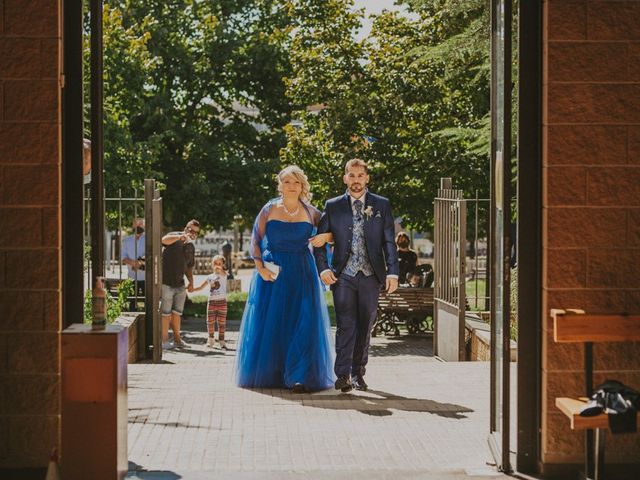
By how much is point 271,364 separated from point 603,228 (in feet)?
14.6

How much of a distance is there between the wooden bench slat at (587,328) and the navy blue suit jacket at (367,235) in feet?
12.1

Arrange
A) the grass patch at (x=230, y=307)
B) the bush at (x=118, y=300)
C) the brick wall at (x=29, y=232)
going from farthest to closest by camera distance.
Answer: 1. the grass patch at (x=230, y=307)
2. the bush at (x=118, y=300)
3. the brick wall at (x=29, y=232)

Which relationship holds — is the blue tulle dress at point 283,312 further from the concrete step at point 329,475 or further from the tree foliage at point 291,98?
the tree foliage at point 291,98

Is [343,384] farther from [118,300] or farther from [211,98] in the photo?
[211,98]

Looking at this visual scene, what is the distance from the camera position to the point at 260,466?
705 centimetres

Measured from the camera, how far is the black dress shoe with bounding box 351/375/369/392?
10359 millimetres

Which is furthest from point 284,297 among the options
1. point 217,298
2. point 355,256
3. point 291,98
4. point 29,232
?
point 291,98

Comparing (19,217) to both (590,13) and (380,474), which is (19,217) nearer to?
(380,474)

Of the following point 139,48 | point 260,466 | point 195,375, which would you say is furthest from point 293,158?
point 260,466

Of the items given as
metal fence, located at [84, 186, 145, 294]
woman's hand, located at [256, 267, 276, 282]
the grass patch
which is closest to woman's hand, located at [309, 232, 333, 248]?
woman's hand, located at [256, 267, 276, 282]

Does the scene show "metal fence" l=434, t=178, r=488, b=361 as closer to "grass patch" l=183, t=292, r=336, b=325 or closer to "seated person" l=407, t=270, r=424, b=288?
"seated person" l=407, t=270, r=424, b=288

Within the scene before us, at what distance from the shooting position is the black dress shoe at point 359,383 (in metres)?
10.4

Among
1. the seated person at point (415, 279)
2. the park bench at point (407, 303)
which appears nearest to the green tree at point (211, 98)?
the seated person at point (415, 279)

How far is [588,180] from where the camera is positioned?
676 cm
